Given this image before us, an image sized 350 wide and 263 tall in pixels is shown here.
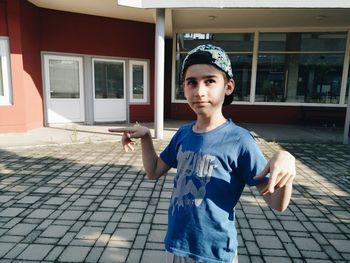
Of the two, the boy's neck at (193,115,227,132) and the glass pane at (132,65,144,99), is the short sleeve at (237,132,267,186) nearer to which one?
the boy's neck at (193,115,227,132)

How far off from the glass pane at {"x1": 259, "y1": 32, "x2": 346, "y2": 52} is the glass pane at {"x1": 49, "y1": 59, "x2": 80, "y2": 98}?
6894mm

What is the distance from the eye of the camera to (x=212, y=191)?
1.37 metres

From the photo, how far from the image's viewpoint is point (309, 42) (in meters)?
10.9

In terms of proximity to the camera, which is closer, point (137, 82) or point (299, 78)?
point (137, 82)

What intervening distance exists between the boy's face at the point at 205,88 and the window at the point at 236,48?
32.5 feet

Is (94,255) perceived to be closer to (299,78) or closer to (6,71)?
(6,71)

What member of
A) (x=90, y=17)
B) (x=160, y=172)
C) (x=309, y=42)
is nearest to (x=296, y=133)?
(x=309, y=42)

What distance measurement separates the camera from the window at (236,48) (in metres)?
11.2

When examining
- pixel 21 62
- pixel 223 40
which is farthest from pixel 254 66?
pixel 21 62

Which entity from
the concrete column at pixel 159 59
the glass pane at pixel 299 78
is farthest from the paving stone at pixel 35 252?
the glass pane at pixel 299 78

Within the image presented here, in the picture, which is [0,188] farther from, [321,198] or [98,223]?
[321,198]

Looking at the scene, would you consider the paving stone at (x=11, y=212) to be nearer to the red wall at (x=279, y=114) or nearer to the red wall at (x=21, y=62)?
the red wall at (x=21, y=62)

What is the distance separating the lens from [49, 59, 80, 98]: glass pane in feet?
31.8

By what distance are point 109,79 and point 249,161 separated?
978cm
